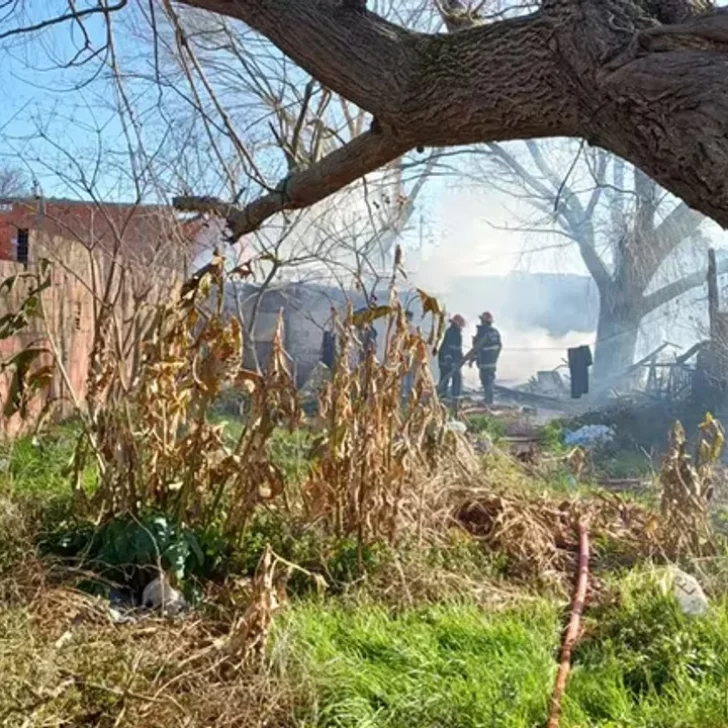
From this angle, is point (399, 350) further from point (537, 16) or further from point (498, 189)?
point (498, 189)

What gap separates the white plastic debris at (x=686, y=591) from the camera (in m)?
3.01

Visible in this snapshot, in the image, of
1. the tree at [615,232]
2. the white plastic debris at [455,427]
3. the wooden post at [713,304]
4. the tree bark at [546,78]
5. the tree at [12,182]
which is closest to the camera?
the tree bark at [546,78]

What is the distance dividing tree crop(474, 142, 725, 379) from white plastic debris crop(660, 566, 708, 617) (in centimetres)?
862

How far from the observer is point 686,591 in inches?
123

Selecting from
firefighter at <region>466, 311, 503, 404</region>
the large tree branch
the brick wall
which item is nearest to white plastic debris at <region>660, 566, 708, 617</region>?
the large tree branch

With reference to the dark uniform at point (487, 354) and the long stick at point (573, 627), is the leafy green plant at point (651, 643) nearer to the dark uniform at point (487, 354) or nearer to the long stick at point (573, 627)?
the long stick at point (573, 627)

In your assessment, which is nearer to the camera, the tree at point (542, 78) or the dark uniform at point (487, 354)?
the tree at point (542, 78)

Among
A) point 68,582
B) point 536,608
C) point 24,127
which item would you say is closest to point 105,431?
point 68,582

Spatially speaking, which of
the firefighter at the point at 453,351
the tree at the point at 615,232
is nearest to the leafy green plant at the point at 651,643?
the firefighter at the point at 453,351

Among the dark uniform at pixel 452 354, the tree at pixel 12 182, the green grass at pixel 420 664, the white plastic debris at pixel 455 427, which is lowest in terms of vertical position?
the green grass at pixel 420 664

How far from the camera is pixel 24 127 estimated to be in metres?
5.85

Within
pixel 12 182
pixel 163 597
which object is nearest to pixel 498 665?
pixel 163 597

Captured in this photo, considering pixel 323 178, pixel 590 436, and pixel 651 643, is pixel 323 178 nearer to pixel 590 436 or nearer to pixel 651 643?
pixel 651 643

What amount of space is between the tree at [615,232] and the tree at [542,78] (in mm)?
9611
